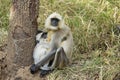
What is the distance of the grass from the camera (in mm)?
6402

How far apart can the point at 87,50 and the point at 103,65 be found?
698 millimetres

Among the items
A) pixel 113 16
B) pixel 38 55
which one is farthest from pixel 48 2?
pixel 38 55

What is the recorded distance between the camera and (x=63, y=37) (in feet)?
20.4

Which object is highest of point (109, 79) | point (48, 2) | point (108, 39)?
point (48, 2)

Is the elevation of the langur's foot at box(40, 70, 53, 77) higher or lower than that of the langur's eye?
lower

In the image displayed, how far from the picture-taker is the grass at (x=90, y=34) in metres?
6.40

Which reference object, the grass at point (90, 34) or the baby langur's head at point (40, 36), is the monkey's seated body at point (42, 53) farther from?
the grass at point (90, 34)

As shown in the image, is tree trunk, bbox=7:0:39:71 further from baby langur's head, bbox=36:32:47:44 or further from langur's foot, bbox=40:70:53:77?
langur's foot, bbox=40:70:53:77

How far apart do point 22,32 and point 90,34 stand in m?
1.61

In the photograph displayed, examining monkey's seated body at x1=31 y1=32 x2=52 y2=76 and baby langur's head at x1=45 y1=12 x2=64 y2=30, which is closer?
baby langur's head at x1=45 y1=12 x2=64 y2=30

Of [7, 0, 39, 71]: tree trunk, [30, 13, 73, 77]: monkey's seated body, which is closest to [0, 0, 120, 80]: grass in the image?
[30, 13, 73, 77]: monkey's seated body

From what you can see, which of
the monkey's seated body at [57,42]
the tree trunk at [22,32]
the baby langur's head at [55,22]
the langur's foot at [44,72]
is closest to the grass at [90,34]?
the langur's foot at [44,72]

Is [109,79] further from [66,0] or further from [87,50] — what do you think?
[66,0]

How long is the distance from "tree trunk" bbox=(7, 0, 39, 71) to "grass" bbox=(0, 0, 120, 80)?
57cm
